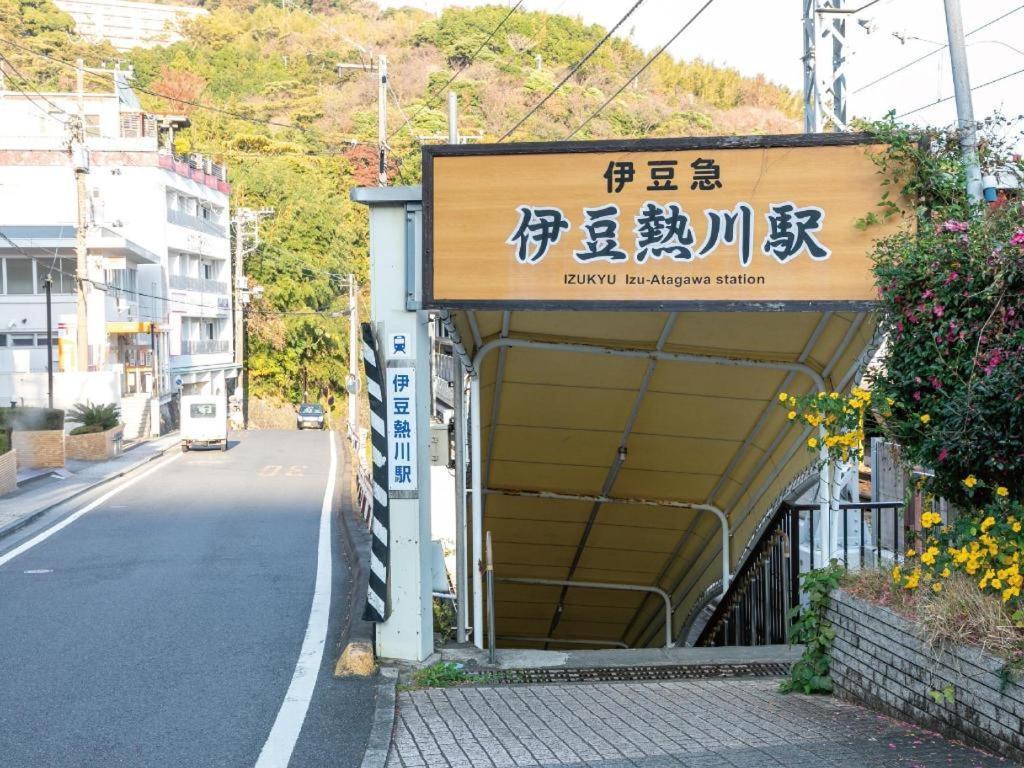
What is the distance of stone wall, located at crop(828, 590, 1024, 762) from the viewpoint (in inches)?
198

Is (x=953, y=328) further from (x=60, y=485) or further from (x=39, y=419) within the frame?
(x=39, y=419)

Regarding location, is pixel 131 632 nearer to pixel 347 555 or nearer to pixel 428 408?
pixel 428 408

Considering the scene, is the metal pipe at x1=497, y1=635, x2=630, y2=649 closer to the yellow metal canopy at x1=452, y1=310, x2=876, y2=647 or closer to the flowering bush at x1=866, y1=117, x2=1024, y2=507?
the yellow metal canopy at x1=452, y1=310, x2=876, y2=647

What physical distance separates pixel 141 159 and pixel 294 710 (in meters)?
48.1

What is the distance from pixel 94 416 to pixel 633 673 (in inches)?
1143

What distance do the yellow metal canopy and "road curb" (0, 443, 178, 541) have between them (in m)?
8.51

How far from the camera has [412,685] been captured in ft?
23.9

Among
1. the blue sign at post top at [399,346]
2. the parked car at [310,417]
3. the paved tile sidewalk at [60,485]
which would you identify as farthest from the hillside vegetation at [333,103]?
the blue sign at post top at [399,346]

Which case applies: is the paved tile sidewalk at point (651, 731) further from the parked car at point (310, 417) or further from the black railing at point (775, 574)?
the parked car at point (310, 417)

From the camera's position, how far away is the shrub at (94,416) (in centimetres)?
3278

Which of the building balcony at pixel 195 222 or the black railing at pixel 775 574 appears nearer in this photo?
the black railing at pixel 775 574

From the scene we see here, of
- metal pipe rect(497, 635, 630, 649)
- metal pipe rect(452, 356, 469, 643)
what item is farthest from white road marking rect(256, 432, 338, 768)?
metal pipe rect(497, 635, 630, 649)

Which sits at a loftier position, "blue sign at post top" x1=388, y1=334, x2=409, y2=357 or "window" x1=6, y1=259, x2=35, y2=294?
"window" x1=6, y1=259, x2=35, y2=294

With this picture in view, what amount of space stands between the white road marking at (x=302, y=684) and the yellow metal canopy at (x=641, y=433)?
2203 millimetres
